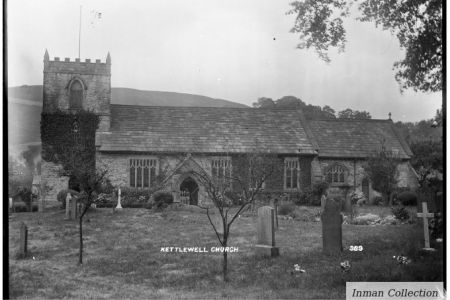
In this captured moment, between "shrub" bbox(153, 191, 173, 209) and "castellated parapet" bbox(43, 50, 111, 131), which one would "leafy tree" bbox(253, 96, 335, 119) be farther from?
"castellated parapet" bbox(43, 50, 111, 131)

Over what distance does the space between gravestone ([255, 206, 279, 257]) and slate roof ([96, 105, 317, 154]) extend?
226 centimetres

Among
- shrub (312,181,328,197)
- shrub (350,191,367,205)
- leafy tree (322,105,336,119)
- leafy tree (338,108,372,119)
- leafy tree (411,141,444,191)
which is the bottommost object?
shrub (350,191,367,205)

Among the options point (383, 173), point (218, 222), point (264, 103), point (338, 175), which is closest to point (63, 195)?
point (218, 222)

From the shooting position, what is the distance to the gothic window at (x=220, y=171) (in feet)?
35.3

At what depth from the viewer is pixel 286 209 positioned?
40.5 ft

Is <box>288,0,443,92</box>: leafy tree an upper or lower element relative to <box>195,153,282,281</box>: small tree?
upper

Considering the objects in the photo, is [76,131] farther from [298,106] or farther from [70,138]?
[298,106]

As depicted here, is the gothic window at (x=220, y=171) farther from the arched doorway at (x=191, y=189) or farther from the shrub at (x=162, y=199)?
the shrub at (x=162, y=199)

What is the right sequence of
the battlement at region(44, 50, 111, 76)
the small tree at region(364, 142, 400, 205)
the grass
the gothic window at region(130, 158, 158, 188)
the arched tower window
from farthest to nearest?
the arched tower window, the gothic window at region(130, 158, 158, 188), the small tree at region(364, 142, 400, 205), the battlement at region(44, 50, 111, 76), the grass

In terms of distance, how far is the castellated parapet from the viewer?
9891 mm

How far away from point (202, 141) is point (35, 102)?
12.4 ft

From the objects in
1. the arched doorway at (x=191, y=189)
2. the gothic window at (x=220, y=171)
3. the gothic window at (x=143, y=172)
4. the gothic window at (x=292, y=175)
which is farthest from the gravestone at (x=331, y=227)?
the gothic window at (x=143, y=172)

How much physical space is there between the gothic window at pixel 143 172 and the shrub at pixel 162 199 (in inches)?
13.2

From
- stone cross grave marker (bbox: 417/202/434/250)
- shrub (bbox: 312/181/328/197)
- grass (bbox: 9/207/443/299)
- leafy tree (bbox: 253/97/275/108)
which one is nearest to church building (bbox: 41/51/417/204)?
shrub (bbox: 312/181/328/197)
